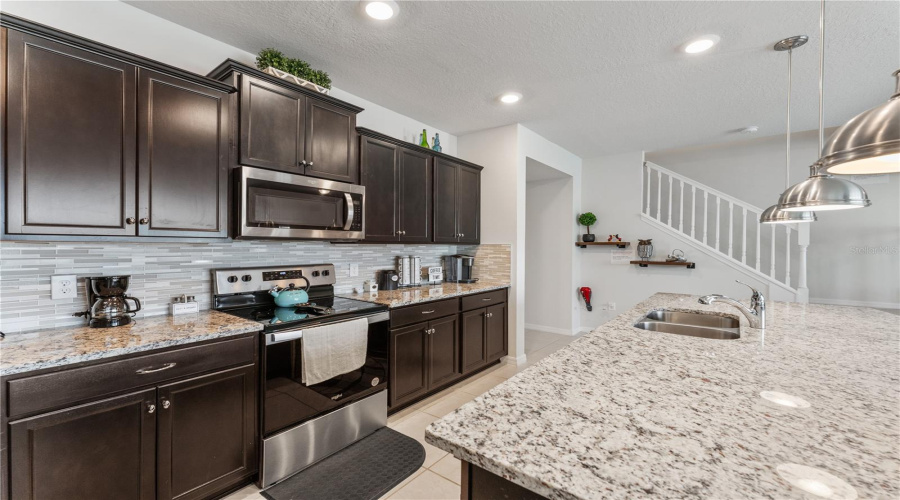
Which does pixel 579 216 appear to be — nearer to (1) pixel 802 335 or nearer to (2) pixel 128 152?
(1) pixel 802 335

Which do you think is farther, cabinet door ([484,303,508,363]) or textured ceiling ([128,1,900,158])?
cabinet door ([484,303,508,363])

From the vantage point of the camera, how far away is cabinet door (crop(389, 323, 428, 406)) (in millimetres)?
2627

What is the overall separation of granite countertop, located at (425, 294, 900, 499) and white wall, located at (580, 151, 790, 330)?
11.0ft

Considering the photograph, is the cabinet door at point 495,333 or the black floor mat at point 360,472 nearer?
the black floor mat at point 360,472

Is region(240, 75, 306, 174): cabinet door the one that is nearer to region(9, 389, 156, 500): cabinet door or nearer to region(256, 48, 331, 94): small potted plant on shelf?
→ region(256, 48, 331, 94): small potted plant on shelf

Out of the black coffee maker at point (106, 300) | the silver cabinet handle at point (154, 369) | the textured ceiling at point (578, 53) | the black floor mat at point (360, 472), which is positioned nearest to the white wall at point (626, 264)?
the textured ceiling at point (578, 53)

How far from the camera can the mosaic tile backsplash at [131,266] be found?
1655 millimetres

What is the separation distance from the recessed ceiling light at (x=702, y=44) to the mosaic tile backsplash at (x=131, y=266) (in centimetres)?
283

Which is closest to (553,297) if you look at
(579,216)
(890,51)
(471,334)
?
(579,216)

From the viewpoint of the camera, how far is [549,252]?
17.7ft

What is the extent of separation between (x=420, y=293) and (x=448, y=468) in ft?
4.43

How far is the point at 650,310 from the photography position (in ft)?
7.64

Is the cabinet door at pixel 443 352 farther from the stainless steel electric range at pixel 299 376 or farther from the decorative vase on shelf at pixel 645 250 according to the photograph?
the decorative vase on shelf at pixel 645 250

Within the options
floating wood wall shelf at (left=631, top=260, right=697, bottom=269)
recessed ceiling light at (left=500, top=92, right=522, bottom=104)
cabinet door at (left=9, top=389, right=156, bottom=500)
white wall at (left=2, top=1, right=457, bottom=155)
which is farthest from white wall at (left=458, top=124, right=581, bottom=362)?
cabinet door at (left=9, top=389, right=156, bottom=500)
